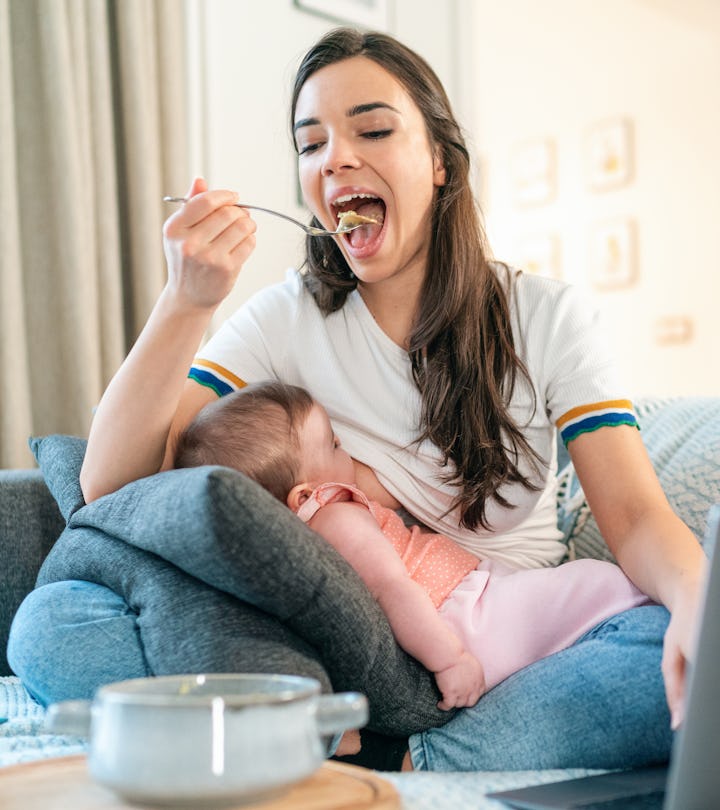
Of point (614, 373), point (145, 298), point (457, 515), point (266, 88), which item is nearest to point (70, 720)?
point (457, 515)

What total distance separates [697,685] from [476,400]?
2.72 feet

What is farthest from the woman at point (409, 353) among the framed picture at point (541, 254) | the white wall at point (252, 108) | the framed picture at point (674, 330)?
the framed picture at point (541, 254)

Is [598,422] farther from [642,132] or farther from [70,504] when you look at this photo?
[642,132]

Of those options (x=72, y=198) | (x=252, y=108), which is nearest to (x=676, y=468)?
(x=72, y=198)

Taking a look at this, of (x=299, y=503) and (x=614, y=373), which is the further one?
(x=614, y=373)

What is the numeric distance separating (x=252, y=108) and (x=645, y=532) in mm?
1966

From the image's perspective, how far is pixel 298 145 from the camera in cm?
167

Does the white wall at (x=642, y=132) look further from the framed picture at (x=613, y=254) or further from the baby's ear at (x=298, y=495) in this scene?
the baby's ear at (x=298, y=495)

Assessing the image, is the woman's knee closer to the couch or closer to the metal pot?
the couch

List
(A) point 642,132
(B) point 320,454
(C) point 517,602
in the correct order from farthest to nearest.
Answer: (A) point 642,132 < (B) point 320,454 < (C) point 517,602

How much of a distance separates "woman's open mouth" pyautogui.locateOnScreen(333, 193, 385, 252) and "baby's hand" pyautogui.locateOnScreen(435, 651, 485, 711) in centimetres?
70

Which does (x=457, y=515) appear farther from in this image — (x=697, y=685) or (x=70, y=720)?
(x=70, y=720)

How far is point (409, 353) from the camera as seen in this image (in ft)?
5.27

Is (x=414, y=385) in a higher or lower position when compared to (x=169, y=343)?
lower
